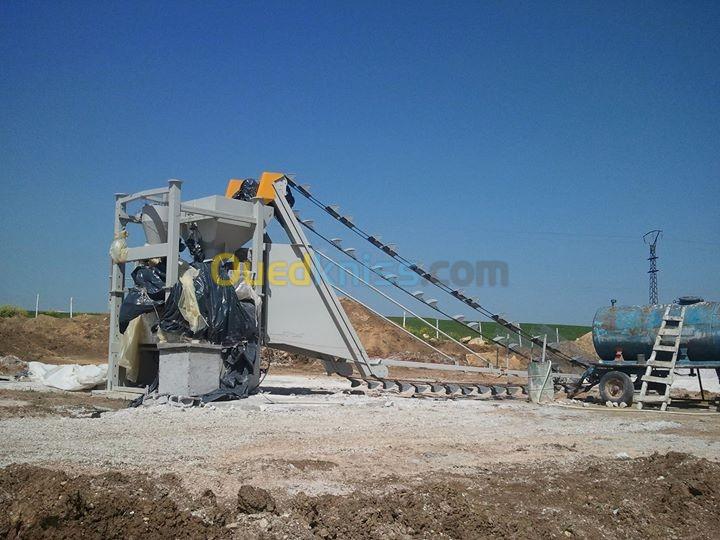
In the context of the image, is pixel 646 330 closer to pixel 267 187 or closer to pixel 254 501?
pixel 267 187

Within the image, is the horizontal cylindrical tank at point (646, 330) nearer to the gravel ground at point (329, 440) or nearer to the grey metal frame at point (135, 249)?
the gravel ground at point (329, 440)

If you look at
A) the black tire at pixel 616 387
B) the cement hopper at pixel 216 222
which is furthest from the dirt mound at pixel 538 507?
the cement hopper at pixel 216 222

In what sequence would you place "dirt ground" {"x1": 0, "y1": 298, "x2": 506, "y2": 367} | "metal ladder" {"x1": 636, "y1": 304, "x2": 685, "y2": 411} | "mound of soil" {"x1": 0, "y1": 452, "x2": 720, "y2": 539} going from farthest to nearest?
"dirt ground" {"x1": 0, "y1": 298, "x2": 506, "y2": 367}
"metal ladder" {"x1": 636, "y1": 304, "x2": 685, "y2": 411}
"mound of soil" {"x1": 0, "y1": 452, "x2": 720, "y2": 539}

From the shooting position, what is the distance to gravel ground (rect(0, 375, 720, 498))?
259 inches

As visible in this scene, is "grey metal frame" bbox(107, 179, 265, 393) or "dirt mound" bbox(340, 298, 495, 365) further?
"dirt mound" bbox(340, 298, 495, 365)

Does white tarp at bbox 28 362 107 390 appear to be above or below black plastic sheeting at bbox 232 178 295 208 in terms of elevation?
below

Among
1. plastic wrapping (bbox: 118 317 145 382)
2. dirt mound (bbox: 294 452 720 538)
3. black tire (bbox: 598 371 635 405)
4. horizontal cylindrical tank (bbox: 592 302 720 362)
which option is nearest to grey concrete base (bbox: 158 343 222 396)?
plastic wrapping (bbox: 118 317 145 382)

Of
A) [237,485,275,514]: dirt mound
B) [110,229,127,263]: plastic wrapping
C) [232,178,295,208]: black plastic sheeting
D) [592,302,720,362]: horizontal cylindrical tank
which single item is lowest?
[237,485,275,514]: dirt mound

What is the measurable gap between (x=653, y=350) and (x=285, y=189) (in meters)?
8.61

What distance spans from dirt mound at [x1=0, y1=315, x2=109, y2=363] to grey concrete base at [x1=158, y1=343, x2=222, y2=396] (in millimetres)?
14513

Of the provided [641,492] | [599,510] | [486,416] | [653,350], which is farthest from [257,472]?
[653,350]

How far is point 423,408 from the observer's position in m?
13.2

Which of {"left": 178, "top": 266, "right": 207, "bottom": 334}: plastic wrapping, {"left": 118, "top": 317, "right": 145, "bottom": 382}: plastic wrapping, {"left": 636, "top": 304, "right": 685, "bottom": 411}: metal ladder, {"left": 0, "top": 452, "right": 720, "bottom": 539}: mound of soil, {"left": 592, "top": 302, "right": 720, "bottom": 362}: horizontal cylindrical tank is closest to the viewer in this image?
{"left": 0, "top": 452, "right": 720, "bottom": 539}: mound of soil

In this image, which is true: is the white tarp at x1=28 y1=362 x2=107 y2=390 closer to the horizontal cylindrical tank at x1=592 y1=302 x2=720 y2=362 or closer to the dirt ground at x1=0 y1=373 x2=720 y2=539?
the dirt ground at x1=0 y1=373 x2=720 y2=539
